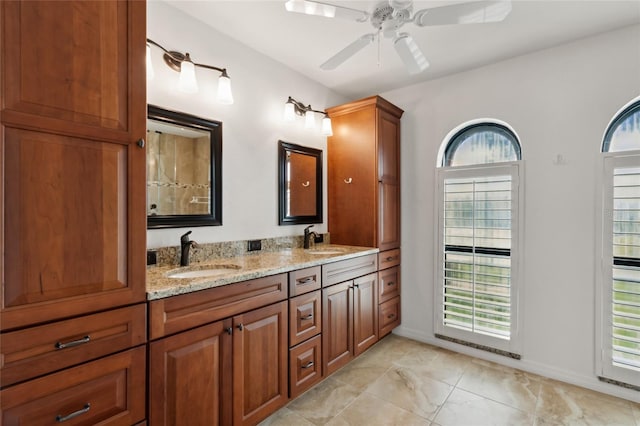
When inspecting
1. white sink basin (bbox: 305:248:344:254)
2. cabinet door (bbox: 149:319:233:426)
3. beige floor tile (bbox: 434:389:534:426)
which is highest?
white sink basin (bbox: 305:248:344:254)

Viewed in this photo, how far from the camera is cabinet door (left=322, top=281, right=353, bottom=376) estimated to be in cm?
217

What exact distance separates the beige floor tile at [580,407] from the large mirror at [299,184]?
7.20ft

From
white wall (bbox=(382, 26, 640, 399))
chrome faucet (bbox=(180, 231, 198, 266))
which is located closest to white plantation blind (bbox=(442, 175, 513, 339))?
white wall (bbox=(382, 26, 640, 399))

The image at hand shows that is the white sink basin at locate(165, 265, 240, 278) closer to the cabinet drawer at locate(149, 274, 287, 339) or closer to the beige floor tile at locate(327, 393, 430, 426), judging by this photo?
the cabinet drawer at locate(149, 274, 287, 339)

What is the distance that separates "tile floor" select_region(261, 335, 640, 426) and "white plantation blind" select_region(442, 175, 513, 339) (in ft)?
1.28

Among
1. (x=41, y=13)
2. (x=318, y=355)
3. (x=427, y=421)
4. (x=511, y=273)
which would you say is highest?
(x=41, y=13)

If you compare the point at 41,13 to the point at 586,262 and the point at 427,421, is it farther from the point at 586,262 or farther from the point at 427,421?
the point at 586,262

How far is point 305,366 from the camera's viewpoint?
2008 millimetres

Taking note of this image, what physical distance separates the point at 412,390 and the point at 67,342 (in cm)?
210

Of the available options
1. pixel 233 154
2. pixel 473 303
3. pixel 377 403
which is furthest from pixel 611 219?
pixel 233 154

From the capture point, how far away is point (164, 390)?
1.31 m

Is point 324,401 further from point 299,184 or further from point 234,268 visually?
point 299,184

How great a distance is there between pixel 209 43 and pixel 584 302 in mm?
3309

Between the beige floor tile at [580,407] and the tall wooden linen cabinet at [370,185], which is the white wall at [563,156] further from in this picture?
the tall wooden linen cabinet at [370,185]
